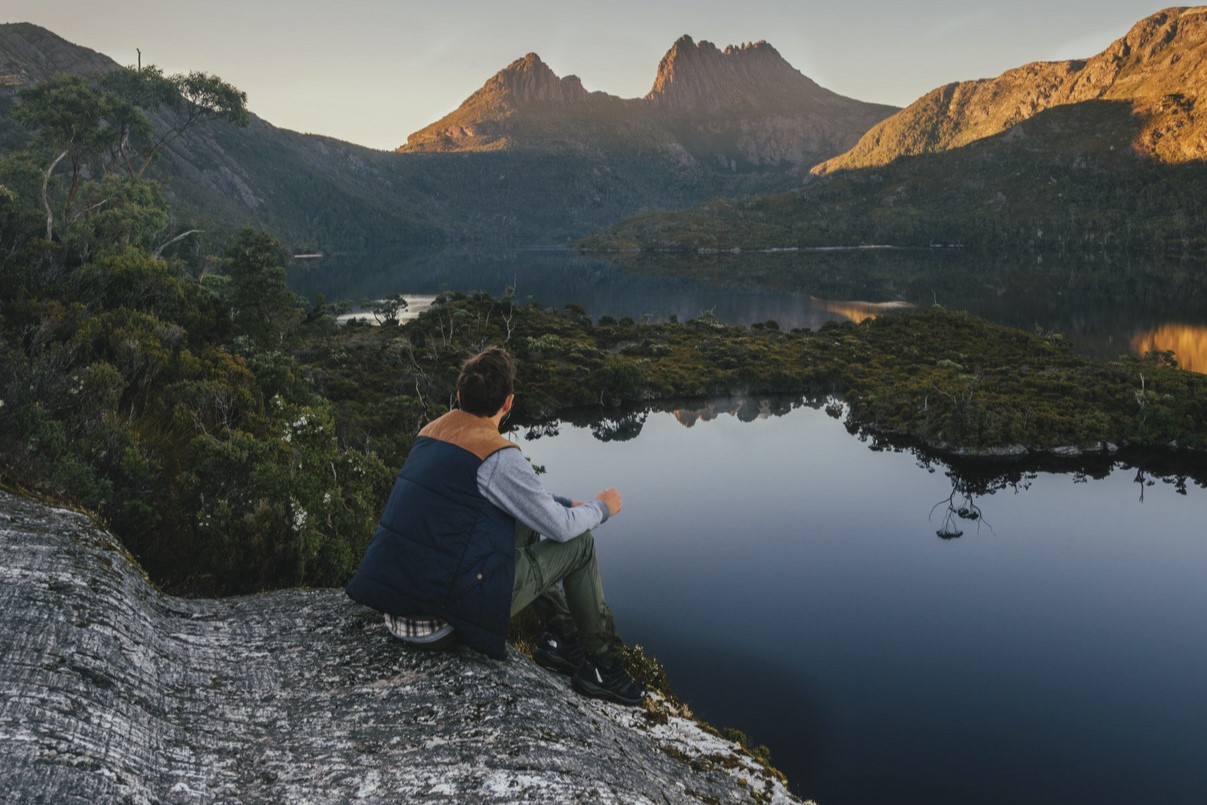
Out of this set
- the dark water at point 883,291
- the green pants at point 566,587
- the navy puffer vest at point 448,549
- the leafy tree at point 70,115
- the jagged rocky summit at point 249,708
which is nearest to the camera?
the jagged rocky summit at point 249,708

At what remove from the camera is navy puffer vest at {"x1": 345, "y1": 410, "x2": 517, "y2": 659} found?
16.7 ft

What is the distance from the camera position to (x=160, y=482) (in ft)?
30.7

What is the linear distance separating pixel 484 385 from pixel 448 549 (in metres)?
1.26

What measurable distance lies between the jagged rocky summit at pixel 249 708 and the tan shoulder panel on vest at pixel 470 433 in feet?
5.62

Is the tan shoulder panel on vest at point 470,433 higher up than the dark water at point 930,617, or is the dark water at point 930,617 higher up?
the tan shoulder panel on vest at point 470,433

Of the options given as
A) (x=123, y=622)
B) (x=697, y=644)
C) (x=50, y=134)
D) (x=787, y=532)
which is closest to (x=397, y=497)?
(x=123, y=622)

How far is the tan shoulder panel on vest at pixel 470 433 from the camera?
518 cm

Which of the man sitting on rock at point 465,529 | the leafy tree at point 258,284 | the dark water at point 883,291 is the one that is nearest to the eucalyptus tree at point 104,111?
the leafy tree at point 258,284

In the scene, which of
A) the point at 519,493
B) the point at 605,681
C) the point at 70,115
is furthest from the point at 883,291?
the point at 519,493

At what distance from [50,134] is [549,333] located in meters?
40.8

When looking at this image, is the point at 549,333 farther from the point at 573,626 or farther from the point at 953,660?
the point at 573,626

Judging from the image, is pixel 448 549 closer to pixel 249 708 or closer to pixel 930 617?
pixel 249 708

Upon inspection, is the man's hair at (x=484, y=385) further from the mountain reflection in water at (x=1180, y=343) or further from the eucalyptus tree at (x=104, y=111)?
the mountain reflection in water at (x=1180, y=343)

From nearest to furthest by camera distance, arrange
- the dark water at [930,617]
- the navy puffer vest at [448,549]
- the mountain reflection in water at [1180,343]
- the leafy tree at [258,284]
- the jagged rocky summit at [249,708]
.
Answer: the jagged rocky summit at [249,708] < the navy puffer vest at [448,549] < the dark water at [930,617] < the leafy tree at [258,284] < the mountain reflection in water at [1180,343]
